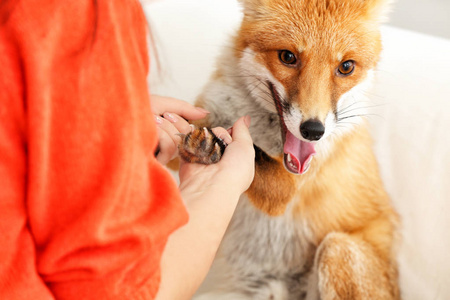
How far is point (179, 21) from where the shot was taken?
1.68 meters

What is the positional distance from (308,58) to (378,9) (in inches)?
11.9

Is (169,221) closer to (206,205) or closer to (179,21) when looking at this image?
(206,205)

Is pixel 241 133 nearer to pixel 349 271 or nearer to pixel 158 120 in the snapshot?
pixel 158 120

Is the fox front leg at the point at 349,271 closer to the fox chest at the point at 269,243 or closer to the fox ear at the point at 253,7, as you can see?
the fox chest at the point at 269,243

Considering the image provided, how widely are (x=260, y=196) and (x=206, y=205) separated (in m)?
0.41

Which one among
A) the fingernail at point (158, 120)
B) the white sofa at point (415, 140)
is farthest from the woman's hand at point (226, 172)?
the white sofa at point (415, 140)

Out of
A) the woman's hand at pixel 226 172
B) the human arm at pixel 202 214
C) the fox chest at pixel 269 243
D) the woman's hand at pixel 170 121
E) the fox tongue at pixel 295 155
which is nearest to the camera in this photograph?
the human arm at pixel 202 214

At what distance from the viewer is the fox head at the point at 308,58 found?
3.15 feet

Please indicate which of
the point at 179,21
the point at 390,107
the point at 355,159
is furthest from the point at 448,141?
the point at 179,21

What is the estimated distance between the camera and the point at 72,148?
43 centimetres

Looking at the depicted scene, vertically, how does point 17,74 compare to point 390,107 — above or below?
above

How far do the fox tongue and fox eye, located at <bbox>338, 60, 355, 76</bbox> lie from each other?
8.6 inches

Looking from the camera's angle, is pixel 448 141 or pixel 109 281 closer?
pixel 109 281

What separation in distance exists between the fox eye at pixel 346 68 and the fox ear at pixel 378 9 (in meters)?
0.17
